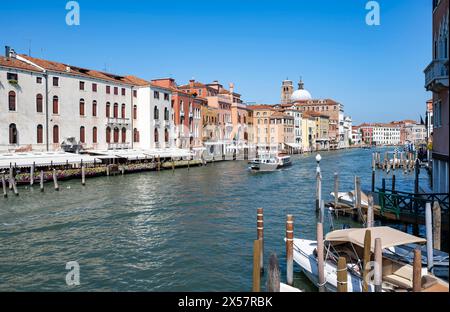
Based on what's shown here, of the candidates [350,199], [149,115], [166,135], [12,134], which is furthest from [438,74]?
[166,135]

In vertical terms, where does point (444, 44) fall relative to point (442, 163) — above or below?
above

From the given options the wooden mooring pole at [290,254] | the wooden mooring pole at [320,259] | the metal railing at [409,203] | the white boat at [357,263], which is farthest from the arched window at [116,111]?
the wooden mooring pole at [320,259]

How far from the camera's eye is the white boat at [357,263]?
7246mm

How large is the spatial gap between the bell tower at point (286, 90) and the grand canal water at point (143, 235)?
94.2 m

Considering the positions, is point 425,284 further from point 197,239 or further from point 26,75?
point 26,75

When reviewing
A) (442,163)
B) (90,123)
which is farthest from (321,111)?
(442,163)

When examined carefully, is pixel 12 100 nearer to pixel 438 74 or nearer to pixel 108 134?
pixel 108 134

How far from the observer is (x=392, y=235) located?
8.37m

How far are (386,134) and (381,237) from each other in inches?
5871

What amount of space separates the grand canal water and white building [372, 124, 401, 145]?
130 metres

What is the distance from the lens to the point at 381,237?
8.27 metres

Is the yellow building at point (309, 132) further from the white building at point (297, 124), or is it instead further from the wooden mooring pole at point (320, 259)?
the wooden mooring pole at point (320, 259)
